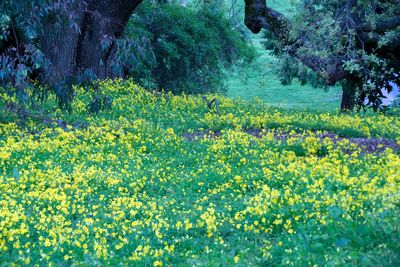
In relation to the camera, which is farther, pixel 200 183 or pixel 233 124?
pixel 233 124

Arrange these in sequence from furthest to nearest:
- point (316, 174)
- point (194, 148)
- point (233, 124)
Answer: point (233, 124) < point (194, 148) < point (316, 174)

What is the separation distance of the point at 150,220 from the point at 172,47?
1760cm

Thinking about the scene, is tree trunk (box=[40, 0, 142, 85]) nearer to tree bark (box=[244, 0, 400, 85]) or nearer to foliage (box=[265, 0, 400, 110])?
tree bark (box=[244, 0, 400, 85])

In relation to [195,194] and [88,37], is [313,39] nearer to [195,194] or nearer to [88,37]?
[195,194]

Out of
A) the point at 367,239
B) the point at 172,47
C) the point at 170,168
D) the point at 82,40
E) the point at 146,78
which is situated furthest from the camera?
the point at 146,78

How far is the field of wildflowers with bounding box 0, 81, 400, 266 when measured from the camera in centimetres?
576

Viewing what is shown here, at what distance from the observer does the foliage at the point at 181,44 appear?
24406 millimetres

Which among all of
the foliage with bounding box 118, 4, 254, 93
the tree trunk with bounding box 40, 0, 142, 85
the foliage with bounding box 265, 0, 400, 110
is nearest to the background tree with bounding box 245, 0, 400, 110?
the foliage with bounding box 265, 0, 400, 110

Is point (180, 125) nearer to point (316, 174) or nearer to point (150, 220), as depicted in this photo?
point (316, 174)

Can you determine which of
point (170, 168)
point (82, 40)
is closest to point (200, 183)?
point (170, 168)

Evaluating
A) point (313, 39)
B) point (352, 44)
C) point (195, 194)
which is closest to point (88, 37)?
point (313, 39)

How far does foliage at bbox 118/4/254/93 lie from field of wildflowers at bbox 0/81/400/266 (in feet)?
36.1

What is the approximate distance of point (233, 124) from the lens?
13633 mm

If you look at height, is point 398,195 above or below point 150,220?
above
